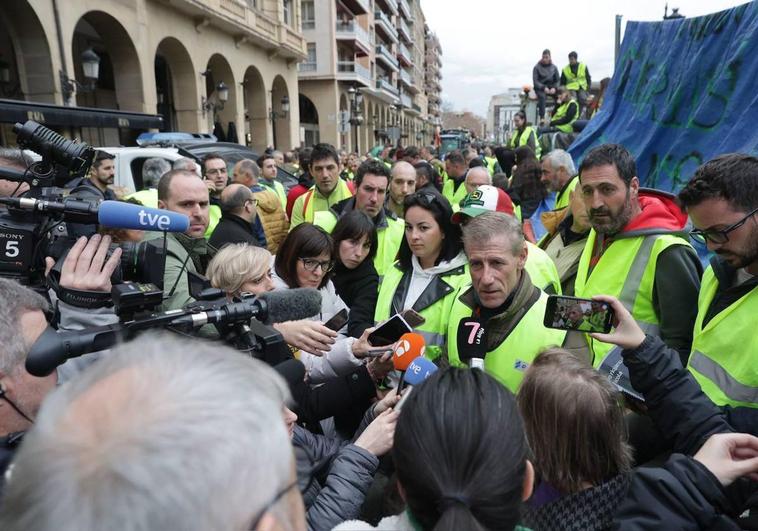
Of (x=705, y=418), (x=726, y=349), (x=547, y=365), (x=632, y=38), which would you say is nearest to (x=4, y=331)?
(x=547, y=365)

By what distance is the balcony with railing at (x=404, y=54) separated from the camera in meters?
58.2

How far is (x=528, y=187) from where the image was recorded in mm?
6359

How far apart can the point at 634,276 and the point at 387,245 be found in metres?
1.93

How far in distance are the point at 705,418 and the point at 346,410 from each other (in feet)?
4.65

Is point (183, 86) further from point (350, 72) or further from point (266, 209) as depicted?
point (350, 72)

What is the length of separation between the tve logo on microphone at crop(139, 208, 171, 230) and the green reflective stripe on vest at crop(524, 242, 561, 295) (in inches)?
76.7

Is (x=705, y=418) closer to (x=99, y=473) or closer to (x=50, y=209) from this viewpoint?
(x=99, y=473)

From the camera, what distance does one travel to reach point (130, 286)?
147 centimetres

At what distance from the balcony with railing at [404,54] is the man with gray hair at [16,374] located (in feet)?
201

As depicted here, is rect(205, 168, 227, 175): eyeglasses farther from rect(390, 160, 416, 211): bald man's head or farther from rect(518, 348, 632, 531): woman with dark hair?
rect(518, 348, 632, 531): woman with dark hair

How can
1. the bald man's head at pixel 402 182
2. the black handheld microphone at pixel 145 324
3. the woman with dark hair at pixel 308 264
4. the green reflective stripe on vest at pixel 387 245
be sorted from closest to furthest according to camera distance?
the black handheld microphone at pixel 145 324
the woman with dark hair at pixel 308 264
the green reflective stripe on vest at pixel 387 245
the bald man's head at pixel 402 182

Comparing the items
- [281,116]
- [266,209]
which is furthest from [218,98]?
[266,209]

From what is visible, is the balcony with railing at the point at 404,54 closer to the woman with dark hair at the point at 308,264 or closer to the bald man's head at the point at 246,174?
the bald man's head at the point at 246,174

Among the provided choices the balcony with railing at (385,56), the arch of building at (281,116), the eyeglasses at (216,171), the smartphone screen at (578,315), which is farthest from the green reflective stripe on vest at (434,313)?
the balcony with railing at (385,56)
